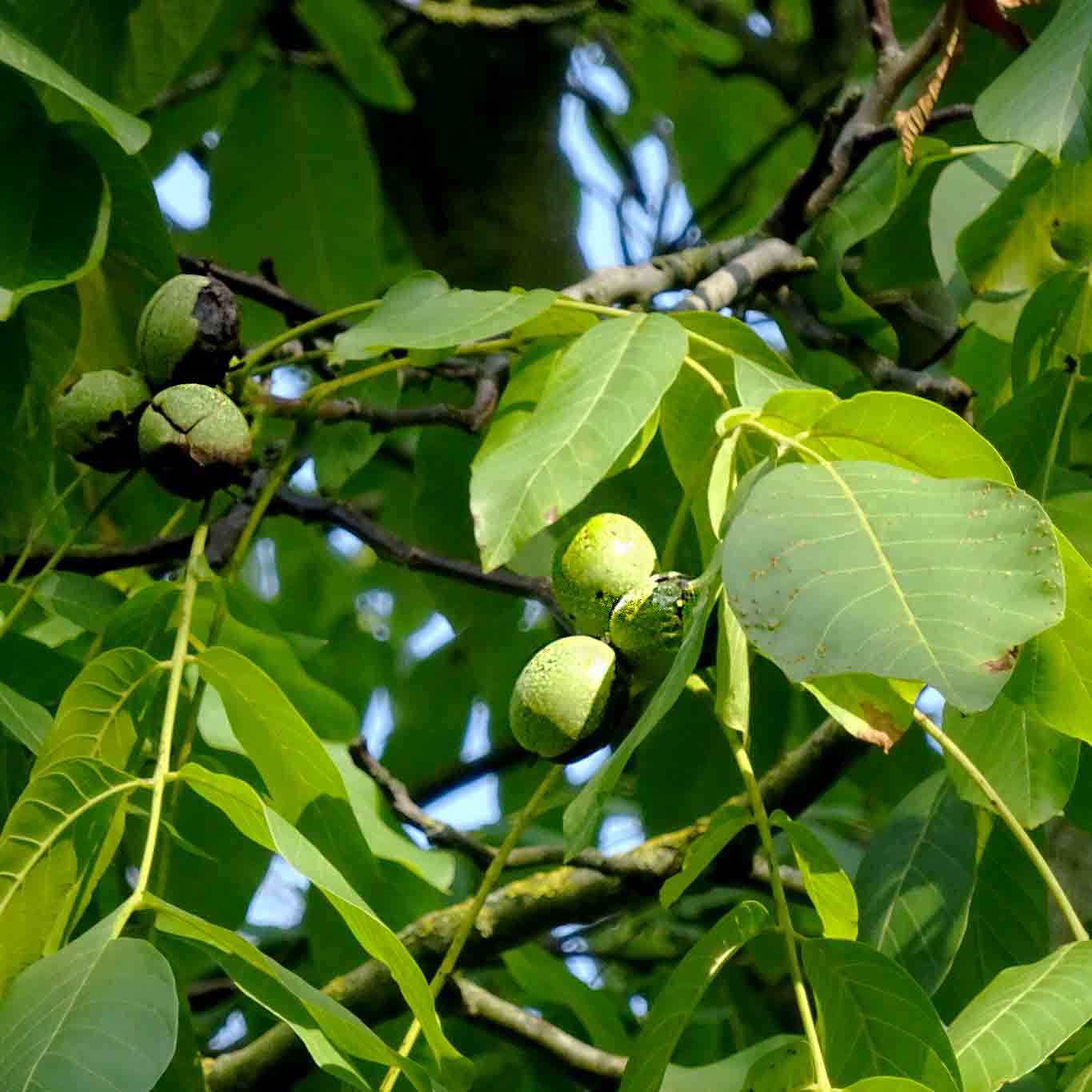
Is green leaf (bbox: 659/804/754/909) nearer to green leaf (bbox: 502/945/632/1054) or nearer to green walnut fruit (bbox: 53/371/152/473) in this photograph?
green walnut fruit (bbox: 53/371/152/473)

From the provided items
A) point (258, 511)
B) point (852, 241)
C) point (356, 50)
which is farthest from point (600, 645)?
point (356, 50)

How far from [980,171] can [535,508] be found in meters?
0.92

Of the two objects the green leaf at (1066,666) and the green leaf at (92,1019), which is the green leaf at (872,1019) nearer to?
the green leaf at (1066,666)

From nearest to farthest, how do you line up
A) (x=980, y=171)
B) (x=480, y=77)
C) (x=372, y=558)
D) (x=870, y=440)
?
(x=870, y=440), (x=980, y=171), (x=480, y=77), (x=372, y=558)

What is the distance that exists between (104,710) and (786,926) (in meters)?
0.59

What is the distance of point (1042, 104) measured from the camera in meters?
1.49

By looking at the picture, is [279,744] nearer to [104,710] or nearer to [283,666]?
[104,710]

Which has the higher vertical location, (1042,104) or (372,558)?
(1042,104)

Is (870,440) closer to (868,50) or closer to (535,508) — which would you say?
(535,508)

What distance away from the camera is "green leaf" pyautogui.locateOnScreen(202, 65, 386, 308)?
3.00 meters

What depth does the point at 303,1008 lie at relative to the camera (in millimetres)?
1086

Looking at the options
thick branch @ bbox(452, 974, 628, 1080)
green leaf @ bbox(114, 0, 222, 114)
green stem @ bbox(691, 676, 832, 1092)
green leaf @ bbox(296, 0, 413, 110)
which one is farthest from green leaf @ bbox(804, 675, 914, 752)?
green leaf @ bbox(296, 0, 413, 110)

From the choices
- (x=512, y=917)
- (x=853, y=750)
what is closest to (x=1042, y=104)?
(x=853, y=750)

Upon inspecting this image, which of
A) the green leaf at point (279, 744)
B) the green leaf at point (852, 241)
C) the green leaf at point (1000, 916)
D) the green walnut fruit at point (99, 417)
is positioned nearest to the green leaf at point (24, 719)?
the green leaf at point (279, 744)
